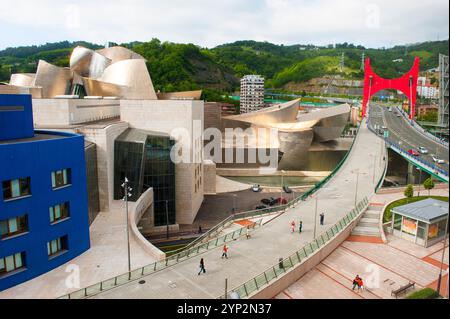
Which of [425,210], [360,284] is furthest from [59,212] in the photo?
[425,210]

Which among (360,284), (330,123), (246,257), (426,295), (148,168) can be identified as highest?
(330,123)

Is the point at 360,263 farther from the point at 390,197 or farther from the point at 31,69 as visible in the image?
the point at 31,69

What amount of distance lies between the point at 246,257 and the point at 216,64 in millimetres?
113852

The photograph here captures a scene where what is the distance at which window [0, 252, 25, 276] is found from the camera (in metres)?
14.3

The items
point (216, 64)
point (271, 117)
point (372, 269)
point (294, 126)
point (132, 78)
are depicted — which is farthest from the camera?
point (216, 64)

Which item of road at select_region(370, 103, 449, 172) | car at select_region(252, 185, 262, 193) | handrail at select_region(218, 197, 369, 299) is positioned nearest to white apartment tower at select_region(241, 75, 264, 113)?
road at select_region(370, 103, 449, 172)

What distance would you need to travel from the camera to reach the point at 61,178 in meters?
16.7

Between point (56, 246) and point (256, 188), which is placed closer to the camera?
point (56, 246)

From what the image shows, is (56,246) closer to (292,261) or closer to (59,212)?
(59,212)

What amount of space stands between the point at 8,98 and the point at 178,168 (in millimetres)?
16085

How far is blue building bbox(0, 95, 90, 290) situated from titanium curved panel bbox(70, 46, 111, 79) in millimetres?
32640
